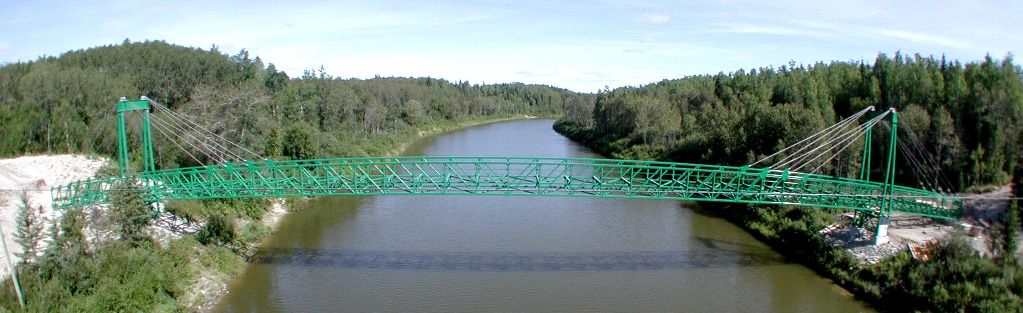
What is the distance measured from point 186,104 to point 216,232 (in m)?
14.7

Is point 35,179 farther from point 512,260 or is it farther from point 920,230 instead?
point 920,230

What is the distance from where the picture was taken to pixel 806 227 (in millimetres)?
20719

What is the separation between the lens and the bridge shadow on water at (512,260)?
1873 centimetres

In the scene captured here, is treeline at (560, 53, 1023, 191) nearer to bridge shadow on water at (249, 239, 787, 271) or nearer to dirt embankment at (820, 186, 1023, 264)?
dirt embankment at (820, 186, 1023, 264)

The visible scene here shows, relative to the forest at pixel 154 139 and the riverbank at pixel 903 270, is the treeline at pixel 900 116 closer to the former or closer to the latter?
the riverbank at pixel 903 270

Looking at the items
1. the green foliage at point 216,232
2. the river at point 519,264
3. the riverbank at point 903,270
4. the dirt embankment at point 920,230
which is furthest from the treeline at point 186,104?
the dirt embankment at point 920,230

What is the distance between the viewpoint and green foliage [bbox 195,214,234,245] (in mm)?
18812

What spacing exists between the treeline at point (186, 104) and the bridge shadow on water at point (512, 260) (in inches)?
376

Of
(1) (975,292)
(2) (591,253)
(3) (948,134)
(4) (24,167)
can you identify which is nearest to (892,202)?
(1) (975,292)

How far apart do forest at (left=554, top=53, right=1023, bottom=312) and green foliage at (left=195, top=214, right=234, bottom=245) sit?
691 inches

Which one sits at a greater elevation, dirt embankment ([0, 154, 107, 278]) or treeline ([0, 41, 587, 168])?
treeline ([0, 41, 587, 168])

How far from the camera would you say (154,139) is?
2539 cm

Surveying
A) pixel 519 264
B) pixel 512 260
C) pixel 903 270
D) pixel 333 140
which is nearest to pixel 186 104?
pixel 333 140

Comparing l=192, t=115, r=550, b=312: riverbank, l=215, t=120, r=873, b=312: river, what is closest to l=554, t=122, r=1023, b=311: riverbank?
l=215, t=120, r=873, b=312: river
